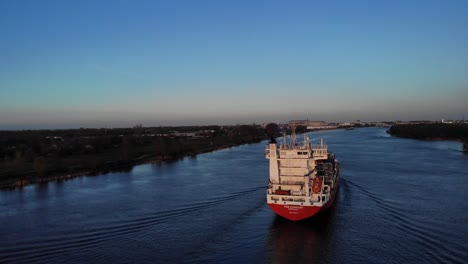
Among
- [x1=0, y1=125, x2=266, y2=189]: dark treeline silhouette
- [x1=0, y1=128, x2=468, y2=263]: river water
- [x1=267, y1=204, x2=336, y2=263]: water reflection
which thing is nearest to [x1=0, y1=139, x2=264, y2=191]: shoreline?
[x1=0, y1=125, x2=266, y2=189]: dark treeline silhouette

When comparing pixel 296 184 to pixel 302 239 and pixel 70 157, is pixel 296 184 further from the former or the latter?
pixel 70 157

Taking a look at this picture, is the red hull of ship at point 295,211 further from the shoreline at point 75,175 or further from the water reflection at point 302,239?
the shoreline at point 75,175

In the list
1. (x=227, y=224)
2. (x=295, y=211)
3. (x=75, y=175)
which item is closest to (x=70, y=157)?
(x=75, y=175)

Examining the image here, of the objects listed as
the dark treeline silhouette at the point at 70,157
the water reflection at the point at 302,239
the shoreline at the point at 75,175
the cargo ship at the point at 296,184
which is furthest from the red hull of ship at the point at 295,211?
the dark treeline silhouette at the point at 70,157

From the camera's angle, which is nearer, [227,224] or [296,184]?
[227,224]

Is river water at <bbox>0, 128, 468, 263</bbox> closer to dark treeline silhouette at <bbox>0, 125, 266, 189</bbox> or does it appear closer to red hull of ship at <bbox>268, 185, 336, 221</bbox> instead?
red hull of ship at <bbox>268, 185, 336, 221</bbox>

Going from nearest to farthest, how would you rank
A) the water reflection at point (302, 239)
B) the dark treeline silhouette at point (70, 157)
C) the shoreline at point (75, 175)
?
the water reflection at point (302, 239), the shoreline at point (75, 175), the dark treeline silhouette at point (70, 157)

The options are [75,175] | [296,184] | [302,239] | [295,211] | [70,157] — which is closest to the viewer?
[302,239]
